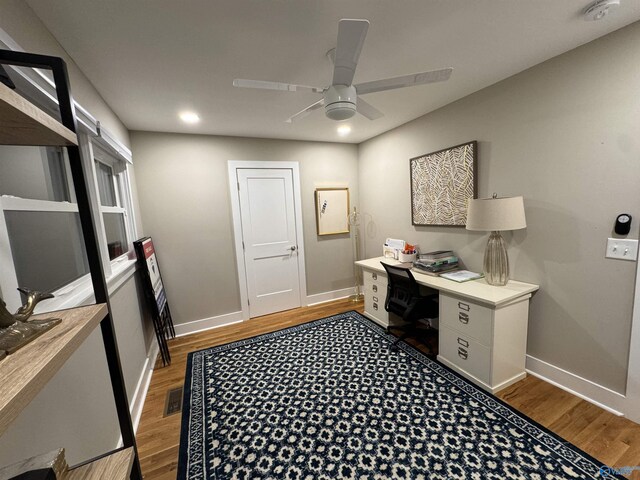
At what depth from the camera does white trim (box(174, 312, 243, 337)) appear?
325 centimetres

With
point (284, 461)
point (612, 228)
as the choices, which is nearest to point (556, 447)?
point (612, 228)

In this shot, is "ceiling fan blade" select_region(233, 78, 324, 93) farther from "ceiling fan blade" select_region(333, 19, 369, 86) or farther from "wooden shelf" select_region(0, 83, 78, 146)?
"wooden shelf" select_region(0, 83, 78, 146)

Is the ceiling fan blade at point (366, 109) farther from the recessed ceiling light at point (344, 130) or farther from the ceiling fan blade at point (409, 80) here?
the recessed ceiling light at point (344, 130)

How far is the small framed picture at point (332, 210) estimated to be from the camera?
387cm

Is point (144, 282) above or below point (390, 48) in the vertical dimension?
below

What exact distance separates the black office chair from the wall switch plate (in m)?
1.26

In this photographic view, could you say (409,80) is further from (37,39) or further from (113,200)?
(113,200)

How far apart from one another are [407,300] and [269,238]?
1.96 metres

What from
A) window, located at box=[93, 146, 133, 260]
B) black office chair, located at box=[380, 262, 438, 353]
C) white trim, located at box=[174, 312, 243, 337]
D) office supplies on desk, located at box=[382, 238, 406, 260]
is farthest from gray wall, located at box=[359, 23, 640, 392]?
window, located at box=[93, 146, 133, 260]

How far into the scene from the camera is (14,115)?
1.68 feet

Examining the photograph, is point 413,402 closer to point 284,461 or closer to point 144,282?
point 284,461

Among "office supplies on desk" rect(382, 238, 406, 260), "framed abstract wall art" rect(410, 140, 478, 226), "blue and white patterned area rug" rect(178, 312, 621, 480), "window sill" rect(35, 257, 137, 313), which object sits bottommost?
"blue and white patterned area rug" rect(178, 312, 621, 480)

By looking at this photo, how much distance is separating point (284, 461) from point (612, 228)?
2.50 meters

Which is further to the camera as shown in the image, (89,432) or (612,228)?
(612,228)
